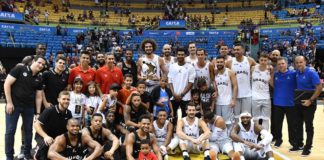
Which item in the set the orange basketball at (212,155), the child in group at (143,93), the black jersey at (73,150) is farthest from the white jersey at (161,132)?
the black jersey at (73,150)

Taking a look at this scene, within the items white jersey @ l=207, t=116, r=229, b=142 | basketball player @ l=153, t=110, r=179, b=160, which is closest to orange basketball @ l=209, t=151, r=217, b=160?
white jersey @ l=207, t=116, r=229, b=142

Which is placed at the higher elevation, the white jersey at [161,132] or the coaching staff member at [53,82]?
the coaching staff member at [53,82]

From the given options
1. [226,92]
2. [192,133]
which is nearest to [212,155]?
[192,133]

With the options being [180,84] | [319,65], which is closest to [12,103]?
[180,84]

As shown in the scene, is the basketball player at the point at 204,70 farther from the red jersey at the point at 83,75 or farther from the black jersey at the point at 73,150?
the black jersey at the point at 73,150

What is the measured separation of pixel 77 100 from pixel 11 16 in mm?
21492

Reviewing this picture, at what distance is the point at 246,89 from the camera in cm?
688

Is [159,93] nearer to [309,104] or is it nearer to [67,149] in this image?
[67,149]

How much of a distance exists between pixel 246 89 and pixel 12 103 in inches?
158

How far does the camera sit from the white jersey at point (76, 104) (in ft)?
20.3

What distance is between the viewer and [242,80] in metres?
6.86

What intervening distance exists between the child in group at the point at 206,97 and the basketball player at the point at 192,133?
445 mm

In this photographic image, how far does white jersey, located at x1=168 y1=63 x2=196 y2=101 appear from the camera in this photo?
671 cm

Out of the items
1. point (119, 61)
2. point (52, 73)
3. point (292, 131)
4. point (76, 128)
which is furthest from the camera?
point (119, 61)
